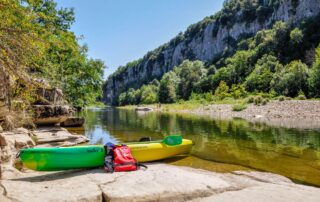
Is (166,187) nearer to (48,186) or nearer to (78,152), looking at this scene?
(48,186)

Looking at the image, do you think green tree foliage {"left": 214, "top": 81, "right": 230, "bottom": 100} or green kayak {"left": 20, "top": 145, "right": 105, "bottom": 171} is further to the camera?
green tree foliage {"left": 214, "top": 81, "right": 230, "bottom": 100}

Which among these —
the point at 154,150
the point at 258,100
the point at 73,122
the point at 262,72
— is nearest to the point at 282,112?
the point at 258,100

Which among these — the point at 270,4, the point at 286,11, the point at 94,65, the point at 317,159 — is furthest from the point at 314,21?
the point at 317,159

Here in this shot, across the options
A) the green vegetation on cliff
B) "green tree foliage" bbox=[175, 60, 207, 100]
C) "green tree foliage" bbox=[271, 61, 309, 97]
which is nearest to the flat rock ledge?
"green tree foliage" bbox=[271, 61, 309, 97]

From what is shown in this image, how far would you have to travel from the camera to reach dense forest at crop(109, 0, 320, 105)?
5388 cm

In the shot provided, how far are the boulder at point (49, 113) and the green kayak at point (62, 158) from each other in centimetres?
989

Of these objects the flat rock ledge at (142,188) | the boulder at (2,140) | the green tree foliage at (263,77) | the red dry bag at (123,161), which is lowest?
the flat rock ledge at (142,188)

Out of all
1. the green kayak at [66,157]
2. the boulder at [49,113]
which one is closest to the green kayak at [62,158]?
Result: the green kayak at [66,157]

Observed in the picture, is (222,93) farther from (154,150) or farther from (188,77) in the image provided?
(154,150)

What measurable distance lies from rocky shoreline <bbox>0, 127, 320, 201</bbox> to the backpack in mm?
346

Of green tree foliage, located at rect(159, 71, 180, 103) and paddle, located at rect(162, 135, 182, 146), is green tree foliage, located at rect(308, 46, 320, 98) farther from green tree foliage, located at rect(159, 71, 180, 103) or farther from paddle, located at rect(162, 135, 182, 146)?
green tree foliage, located at rect(159, 71, 180, 103)

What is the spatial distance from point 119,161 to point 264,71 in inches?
2769

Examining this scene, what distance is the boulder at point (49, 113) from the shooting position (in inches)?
682

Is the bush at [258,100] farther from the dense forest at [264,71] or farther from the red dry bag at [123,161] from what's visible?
the red dry bag at [123,161]
